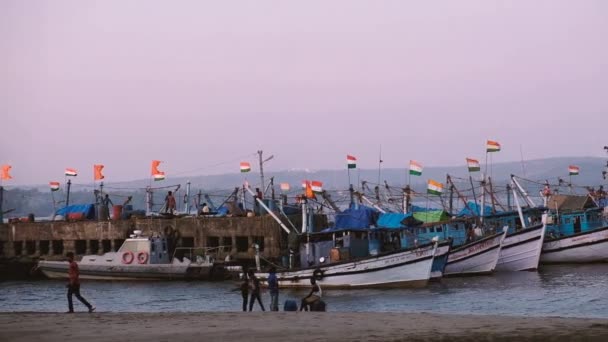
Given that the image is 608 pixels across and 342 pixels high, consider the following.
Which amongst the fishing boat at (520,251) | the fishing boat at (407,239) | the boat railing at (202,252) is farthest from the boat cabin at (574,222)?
the boat railing at (202,252)

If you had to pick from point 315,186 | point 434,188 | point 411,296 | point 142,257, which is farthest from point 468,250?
point 142,257

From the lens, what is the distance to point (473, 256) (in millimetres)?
51625

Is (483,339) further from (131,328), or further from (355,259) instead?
(355,259)

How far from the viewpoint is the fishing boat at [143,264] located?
5381cm

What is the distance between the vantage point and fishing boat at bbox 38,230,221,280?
53.8 metres

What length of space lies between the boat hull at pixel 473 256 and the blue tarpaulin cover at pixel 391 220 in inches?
132

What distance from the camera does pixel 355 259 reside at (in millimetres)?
45062

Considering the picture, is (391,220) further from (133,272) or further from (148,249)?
(133,272)

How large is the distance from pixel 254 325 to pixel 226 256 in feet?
113

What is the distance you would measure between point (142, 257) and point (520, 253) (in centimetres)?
2156

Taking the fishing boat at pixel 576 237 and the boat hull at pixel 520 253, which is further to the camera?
the fishing boat at pixel 576 237

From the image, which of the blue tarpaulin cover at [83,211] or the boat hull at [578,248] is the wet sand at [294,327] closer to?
the boat hull at [578,248]

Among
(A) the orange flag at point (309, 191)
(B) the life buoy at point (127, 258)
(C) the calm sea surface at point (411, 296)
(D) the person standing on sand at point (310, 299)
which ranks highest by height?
(A) the orange flag at point (309, 191)

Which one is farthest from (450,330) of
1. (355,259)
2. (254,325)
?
(355,259)
